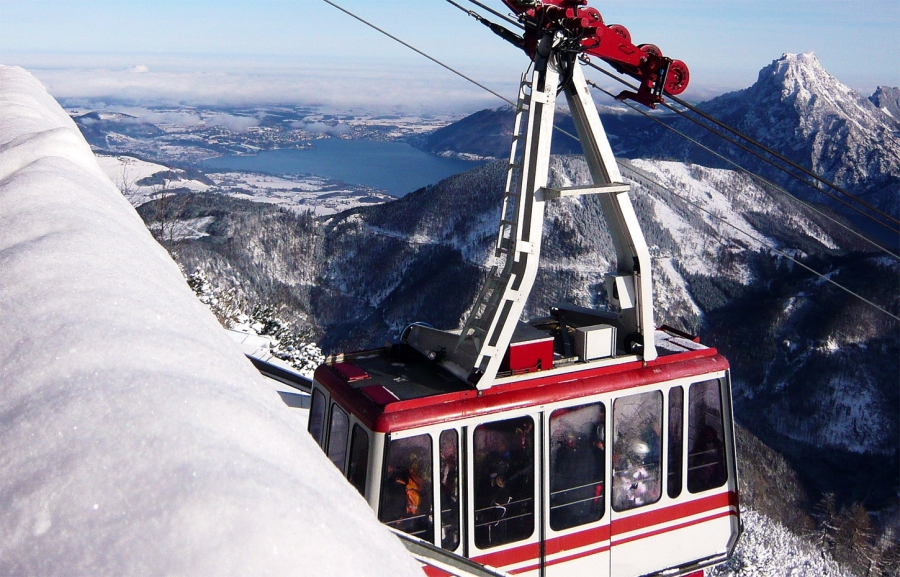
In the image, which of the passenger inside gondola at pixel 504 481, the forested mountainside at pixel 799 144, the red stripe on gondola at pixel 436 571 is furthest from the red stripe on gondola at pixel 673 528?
the forested mountainside at pixel 799 144

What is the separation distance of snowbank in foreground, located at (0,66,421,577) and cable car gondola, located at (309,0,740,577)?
4.19 metres

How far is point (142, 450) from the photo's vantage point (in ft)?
2.31

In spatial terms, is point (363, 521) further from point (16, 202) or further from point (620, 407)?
point (620, 407)

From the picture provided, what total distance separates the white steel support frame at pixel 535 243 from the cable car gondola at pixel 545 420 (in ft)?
0.05

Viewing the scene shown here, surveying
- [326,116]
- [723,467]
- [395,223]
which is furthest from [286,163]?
[723,467]

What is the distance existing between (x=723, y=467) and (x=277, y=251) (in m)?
88.8

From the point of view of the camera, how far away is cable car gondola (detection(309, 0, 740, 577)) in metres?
5.19

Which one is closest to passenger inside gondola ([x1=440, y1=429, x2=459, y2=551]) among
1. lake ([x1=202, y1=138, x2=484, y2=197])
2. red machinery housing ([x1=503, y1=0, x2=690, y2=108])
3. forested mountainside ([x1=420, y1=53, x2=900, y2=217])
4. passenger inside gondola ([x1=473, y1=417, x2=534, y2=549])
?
passenger inside gondola ([x1=473, y1=417, x2=534, y2=549])

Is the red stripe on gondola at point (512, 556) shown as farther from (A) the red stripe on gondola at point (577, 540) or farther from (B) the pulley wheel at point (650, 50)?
(B) the pulley wheel at point (650, 50)

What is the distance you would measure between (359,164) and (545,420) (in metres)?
119

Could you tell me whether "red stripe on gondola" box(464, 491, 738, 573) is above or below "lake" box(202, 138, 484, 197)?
above

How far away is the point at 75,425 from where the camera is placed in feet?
2.34

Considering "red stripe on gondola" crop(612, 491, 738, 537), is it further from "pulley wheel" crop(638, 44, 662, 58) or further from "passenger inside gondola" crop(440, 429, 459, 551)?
"pulley wheel" crop(638, 44, 662, 58)

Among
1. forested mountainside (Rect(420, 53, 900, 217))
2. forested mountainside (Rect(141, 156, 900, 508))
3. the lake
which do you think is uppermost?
forested mountainside (Rect(420, 53, 900, 217))
